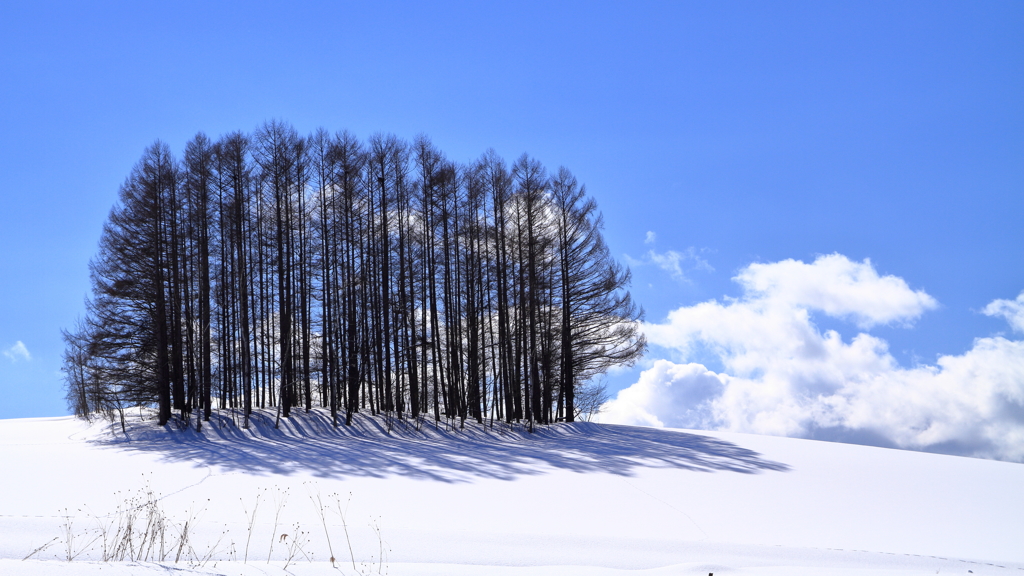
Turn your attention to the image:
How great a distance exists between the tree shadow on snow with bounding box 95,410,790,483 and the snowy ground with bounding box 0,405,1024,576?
88mm

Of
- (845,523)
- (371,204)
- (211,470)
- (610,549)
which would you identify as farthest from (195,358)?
(845,523)

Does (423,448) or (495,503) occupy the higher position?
(495,503)

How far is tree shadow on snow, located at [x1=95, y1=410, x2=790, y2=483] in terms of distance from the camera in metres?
12.6

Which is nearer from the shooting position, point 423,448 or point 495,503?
point 495,503

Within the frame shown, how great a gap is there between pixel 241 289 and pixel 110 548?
13631 mm

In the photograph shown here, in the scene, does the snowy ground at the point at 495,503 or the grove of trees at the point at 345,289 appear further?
the grove of trees at the point at 345,289

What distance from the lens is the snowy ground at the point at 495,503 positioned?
6.29 meters

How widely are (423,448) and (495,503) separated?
21.0 feet

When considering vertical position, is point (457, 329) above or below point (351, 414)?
above

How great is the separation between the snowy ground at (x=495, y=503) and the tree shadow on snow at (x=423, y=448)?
0.09 m

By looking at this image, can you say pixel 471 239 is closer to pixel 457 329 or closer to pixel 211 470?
pixel 457 329

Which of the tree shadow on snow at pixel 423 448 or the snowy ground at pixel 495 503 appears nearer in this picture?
the snowy ground at pixel 495 503

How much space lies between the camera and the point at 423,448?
15.6m

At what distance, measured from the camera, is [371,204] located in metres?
20.6
